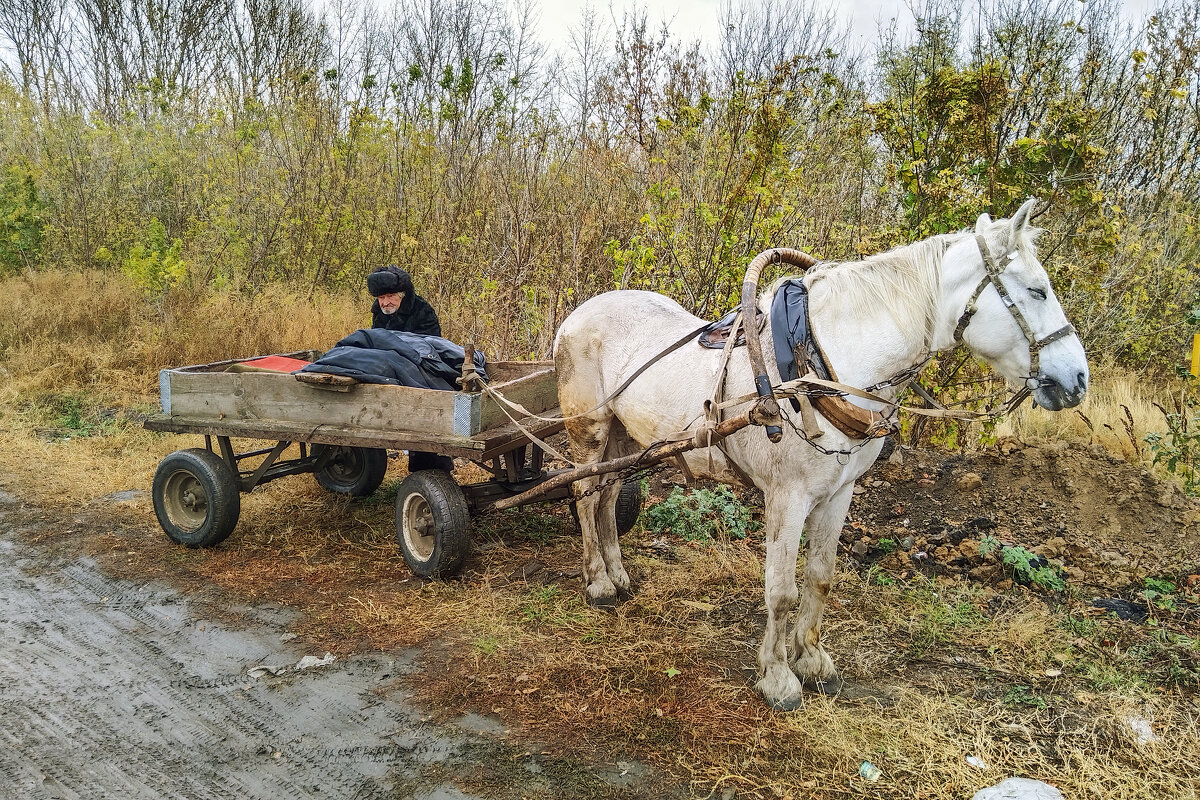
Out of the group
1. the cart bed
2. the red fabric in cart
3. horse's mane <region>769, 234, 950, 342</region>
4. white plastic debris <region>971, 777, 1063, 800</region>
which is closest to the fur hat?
the red fabric in cart

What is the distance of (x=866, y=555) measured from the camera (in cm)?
490

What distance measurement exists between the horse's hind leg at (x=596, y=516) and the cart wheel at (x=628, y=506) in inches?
20.5

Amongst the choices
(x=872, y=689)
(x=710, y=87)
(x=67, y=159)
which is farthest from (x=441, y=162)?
(x=872, y=689)

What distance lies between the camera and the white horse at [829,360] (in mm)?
2844

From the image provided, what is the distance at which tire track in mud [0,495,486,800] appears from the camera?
293cm

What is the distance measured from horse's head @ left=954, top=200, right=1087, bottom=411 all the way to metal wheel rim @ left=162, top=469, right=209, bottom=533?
468cm

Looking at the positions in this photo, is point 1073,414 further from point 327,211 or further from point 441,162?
point 327,211

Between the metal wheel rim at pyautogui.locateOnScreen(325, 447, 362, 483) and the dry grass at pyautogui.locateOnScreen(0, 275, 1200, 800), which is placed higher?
the metal wheel rim at pyautogui.locateOnScreen(325, 447, 362, 483)

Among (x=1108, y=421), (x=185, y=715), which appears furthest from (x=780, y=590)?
(x=1108, y=421)

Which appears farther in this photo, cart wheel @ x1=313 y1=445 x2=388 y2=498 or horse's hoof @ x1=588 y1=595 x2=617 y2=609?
cart wheel @ x1=313 y1=445 x2=388 y2=498

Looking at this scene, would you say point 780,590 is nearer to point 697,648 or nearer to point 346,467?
point 697,648

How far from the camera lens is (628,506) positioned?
5152 millimetres

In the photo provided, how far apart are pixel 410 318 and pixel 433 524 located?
1646 mm

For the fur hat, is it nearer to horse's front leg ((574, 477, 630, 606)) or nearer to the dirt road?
horse's front leg ((574, 477, 630, 606))
